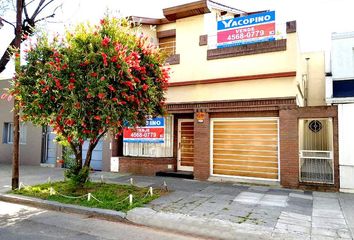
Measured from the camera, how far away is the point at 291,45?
1017 cm

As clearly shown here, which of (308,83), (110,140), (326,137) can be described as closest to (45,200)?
(110,140)

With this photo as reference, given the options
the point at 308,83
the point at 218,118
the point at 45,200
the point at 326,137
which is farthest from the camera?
the point at 308,83

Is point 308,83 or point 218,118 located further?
point 308,83

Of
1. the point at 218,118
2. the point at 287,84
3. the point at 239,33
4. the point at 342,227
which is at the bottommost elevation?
the point at 342,227

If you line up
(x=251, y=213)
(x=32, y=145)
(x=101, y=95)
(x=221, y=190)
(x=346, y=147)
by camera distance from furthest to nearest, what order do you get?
(x=32, y=145) < (x=221, y=190) < (x=346, y=147) < (x=101, y=95) < (x=251, y=213)

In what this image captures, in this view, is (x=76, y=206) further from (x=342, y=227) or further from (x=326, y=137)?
(x=326, y=137)

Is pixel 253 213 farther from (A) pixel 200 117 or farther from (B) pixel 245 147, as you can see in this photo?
(A) pixel 200 117

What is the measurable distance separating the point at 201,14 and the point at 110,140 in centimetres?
742

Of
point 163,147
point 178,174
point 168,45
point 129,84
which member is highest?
point 168,45

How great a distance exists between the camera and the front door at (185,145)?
41.8 feet

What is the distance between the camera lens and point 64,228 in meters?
6.35

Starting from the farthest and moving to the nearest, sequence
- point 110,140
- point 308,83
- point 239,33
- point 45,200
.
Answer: point 308,83 → point 110,140 → point 239,33 → point 45,200

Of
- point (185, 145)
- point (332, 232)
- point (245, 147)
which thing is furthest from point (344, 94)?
point (185, 145)

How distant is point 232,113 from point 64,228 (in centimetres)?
756
